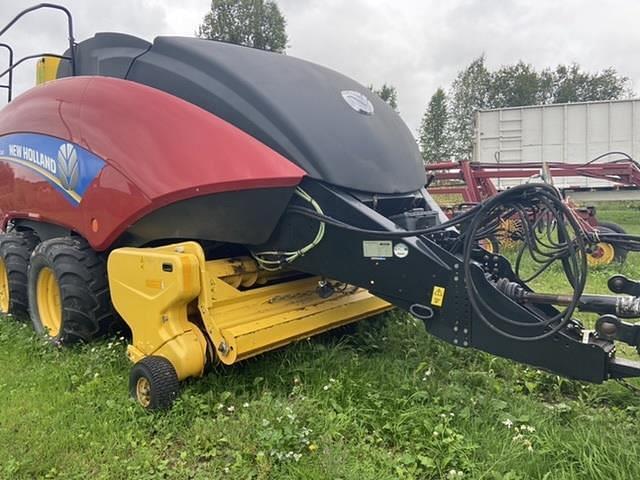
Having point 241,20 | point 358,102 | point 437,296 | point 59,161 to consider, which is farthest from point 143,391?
point 241,20

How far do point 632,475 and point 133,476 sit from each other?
180cm

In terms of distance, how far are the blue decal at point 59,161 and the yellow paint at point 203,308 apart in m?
0.57

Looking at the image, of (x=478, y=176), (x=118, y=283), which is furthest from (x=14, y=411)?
(x=478, y=176)

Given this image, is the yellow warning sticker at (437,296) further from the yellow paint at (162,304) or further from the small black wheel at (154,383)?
the small black wheel at (154,383)

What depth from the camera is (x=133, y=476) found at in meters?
2.22

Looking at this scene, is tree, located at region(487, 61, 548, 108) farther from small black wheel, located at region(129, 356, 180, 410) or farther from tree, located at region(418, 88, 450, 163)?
small black wheel, located at region(129, 356, 180, 410)

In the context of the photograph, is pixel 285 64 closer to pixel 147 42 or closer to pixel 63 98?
pixel 147 42

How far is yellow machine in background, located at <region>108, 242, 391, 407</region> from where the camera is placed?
271 centimetres

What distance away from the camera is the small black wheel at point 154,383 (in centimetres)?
263

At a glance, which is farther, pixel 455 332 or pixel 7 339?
pixel 7 339

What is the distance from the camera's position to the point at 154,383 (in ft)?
8.62

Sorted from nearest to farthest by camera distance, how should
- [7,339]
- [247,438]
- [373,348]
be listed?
[247,438], [373,348], [7,339]

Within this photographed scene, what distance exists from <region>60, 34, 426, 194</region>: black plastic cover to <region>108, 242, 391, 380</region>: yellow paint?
692mm

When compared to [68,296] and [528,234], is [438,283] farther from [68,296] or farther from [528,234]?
[68,296]
